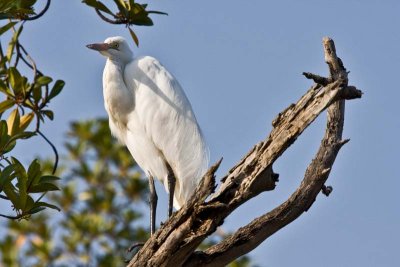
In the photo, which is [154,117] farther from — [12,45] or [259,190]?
[259,190]

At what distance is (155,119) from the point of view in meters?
6.06

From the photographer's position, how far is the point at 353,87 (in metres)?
3.43

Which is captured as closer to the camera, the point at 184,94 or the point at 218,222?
the point at 218,222

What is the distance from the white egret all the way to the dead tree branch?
7.47 feet

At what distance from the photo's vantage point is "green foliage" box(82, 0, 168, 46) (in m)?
3.79

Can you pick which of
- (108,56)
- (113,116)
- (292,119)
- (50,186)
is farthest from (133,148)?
(292,119)

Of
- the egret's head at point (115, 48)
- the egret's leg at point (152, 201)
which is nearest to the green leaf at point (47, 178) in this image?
the egret's leg at point (152, 201)

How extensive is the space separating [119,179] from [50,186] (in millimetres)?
5573

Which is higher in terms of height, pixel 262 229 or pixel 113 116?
pixel 113 116

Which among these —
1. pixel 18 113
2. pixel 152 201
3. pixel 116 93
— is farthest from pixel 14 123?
pixel 152 201

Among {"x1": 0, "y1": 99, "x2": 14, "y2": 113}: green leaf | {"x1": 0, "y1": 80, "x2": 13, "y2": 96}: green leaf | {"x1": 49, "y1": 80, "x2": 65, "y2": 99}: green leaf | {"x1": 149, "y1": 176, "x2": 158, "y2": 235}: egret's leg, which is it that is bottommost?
{"x1": 49, "y1": 80, "x2": 65, "y2": 99}: green leaf

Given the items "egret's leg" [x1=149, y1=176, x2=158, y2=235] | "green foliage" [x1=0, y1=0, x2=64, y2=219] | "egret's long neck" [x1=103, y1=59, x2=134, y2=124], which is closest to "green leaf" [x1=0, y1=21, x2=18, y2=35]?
"green foliage" [x1=0, y1=0, x2=64, y2=219]

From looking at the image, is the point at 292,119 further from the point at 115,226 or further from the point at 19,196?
the point at 115,226

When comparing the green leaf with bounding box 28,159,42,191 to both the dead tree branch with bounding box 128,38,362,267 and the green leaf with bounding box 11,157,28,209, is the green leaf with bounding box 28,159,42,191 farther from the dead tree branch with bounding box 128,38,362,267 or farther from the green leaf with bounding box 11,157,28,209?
the dead tree branch with bounding box 128,38,362,267
